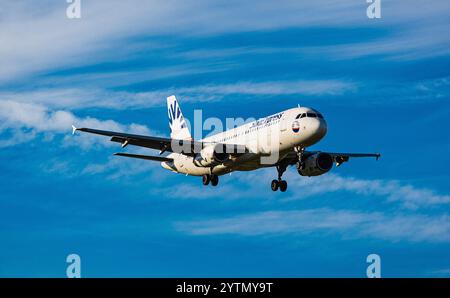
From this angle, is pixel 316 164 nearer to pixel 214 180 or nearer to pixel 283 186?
pixel 283 186

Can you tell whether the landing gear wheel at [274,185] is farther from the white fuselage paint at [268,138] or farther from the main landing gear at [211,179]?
the main landing gear at [211,179]

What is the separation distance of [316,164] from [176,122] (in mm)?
20877

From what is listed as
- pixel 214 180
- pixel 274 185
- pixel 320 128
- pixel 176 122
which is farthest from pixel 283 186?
pixel 176 122

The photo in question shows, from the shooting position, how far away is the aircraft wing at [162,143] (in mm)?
76312

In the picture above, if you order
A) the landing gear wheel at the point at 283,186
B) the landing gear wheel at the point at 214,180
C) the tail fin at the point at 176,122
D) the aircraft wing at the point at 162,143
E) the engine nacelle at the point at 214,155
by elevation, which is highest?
the tail fin at the point at 176,122

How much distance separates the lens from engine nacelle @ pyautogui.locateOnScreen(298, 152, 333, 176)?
80.0 metres

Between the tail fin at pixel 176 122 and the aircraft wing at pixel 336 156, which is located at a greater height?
the tail fin at pixel 176 122

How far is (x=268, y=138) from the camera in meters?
74.1

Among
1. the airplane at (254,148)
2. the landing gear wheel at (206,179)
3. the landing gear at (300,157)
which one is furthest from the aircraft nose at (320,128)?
the landing gear wheel at (206,179)

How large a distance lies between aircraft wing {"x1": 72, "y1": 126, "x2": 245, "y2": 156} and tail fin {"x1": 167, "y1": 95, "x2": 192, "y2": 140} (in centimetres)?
1171

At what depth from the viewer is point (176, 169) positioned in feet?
280
